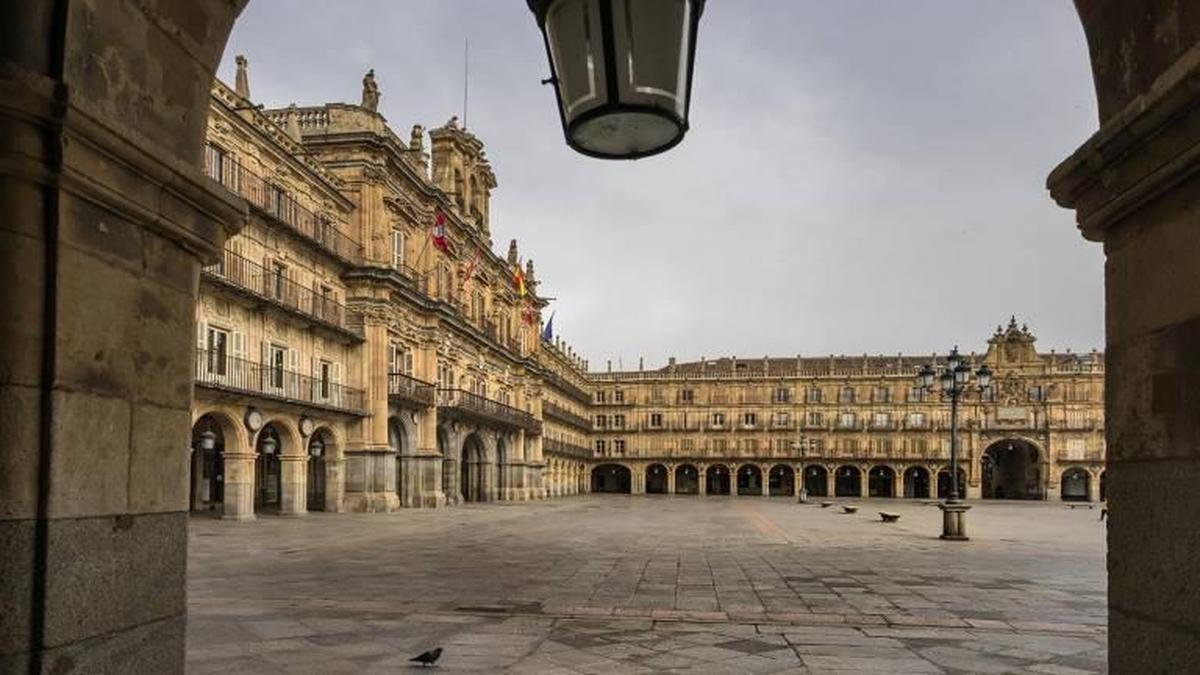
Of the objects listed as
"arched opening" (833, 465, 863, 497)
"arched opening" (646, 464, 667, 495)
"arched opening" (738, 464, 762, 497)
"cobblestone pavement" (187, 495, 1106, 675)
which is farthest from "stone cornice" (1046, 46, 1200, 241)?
"arched opening" (646, 464, 667, 495)

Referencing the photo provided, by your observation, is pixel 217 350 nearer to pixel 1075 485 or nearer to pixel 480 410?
pixel 480 410

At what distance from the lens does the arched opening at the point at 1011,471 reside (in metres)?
82.2

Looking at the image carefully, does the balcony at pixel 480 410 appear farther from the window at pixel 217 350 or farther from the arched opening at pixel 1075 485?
the arched opening at pixel 1075 485

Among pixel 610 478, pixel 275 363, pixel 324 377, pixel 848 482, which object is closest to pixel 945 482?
pixel 848 482

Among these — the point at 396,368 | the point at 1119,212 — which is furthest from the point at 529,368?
the point at 1119,212

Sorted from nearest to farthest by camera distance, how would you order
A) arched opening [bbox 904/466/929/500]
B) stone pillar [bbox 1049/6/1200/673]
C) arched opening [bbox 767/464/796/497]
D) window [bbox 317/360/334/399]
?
stone pillar [bbox 1049/6/1200/673] → window [bbox 317/360/334/399] → arched opening [bbox 904/466/929/500] → arched opening [bbox 767/464/796/497]

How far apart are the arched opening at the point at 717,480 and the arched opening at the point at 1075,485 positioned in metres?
29.0

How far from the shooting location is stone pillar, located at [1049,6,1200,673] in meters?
3.11

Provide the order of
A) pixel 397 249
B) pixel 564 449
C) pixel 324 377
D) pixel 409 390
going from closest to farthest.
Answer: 1. pixel 324 377
2. pixel 409 390
3. pixel 397 249
4. pixel 564 449

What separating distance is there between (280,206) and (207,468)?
12208 mm

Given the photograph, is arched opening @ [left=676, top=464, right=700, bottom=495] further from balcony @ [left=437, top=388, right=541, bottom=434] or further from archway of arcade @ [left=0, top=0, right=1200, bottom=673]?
archway of arcade @ [left=0, top=0, right=1200, bottom=673]

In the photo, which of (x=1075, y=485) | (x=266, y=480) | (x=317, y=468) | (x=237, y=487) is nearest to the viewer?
(x=237, y=487)

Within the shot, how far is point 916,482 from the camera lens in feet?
286

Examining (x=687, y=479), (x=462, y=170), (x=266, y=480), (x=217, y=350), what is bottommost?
(x=687, y=479)
